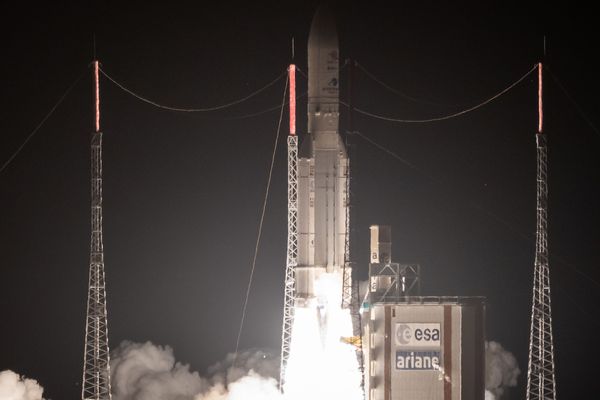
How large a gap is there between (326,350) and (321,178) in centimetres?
695

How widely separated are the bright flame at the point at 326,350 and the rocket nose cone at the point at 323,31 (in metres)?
9.29

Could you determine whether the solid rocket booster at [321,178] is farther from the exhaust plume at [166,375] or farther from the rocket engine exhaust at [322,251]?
the exhaust plume at [166,375]

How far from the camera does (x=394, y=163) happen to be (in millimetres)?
61594

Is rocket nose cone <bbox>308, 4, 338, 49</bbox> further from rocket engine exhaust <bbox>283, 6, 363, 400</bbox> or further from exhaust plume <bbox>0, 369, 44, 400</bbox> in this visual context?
exhaust plume <bbox>0, 369, 44, 400</bbox>

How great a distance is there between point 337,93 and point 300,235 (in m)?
5.92

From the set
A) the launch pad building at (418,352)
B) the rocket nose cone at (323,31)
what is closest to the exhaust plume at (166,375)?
the launch pad building at (418,352)

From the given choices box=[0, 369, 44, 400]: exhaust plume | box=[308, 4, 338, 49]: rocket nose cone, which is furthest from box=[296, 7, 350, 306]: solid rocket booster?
box=[0, 369, 44, 400]: exhaust plume

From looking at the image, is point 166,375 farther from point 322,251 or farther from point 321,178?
point 321,178

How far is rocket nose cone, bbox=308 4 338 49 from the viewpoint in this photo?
153 feet

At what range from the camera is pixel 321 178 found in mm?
47031

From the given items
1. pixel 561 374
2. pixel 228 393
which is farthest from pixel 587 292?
pixel 228 393

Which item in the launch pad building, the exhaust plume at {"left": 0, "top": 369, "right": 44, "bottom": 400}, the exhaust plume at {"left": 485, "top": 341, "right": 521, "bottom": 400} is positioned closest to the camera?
the launch pad building

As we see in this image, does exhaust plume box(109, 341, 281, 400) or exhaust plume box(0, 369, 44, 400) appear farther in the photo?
exhaust plume box(109, 341, 281, 400)

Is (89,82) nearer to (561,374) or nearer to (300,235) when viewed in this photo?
(300,235)
